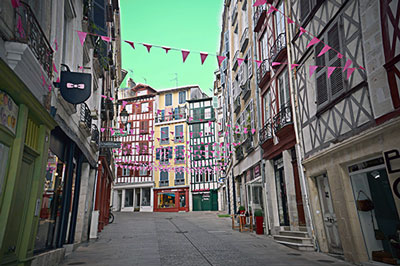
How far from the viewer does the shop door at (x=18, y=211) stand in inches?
179

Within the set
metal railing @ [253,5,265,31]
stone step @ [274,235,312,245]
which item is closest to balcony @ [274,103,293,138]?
stone step @ [274,235,312,245]

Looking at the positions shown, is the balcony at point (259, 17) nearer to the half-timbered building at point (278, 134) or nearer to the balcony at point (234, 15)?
the half-timbered building at point (278, 134)

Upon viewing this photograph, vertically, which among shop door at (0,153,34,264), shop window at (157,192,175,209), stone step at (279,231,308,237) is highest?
shop window at (157,192,175,209)

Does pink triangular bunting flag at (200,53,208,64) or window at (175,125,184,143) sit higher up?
window at (175,125,184,143)

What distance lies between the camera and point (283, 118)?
420 inches

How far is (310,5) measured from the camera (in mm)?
8555

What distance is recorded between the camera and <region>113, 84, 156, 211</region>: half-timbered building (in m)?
41.1

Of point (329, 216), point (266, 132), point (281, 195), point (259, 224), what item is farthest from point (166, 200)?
point (329, 216)

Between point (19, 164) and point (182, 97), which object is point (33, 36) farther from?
point (182, 97)

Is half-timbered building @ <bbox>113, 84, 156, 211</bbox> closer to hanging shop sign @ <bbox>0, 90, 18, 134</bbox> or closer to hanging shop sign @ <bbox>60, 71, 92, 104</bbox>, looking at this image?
hanging shop sign @ <bbox>60, 71, 92, 104</bbox>

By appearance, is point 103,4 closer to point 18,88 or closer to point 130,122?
point 18,88

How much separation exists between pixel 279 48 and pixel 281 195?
219 inches

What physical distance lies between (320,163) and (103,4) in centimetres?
980

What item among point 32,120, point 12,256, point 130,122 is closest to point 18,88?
point 32,120
